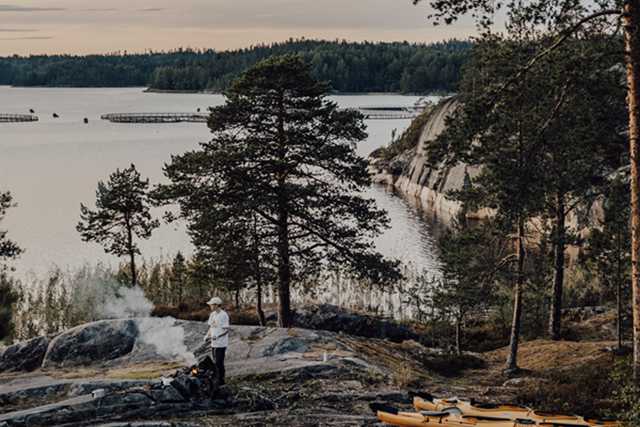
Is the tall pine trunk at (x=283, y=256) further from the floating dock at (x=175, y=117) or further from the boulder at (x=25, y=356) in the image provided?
the floating dock at (x=175, y=117)

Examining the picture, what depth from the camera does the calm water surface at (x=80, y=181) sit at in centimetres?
5816

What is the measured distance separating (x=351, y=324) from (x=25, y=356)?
17.7m

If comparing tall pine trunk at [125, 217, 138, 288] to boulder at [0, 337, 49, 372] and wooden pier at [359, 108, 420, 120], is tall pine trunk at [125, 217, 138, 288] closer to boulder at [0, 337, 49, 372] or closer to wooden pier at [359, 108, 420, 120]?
boulder at [0, 337, 49, 372]

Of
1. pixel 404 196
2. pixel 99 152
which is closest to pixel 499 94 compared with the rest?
pixel 404 196

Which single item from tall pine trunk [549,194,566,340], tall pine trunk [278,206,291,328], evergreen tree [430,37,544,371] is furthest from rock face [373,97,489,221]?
evergreen tree [430,37,544,371]

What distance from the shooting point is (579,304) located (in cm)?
4394

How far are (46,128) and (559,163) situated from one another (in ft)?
481

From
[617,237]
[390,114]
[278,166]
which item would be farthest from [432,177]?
[390,114]

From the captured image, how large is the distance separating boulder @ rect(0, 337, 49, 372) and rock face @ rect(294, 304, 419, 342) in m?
15.8

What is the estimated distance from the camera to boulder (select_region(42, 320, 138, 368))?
22.3m

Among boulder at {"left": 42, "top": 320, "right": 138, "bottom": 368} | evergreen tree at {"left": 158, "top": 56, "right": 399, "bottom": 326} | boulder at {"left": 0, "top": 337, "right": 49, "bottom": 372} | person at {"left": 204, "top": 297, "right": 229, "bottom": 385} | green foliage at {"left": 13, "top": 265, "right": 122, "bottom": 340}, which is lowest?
green foliage at {"left": 13, "top": 265, "right": 122, "bottom": 340}

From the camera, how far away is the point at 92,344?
22.6m

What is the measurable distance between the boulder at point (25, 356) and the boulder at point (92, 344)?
30 cm

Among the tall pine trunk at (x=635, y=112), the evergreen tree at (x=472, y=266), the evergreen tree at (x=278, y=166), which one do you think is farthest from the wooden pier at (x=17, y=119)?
the tall pine trunk at (x=635, y=112)
